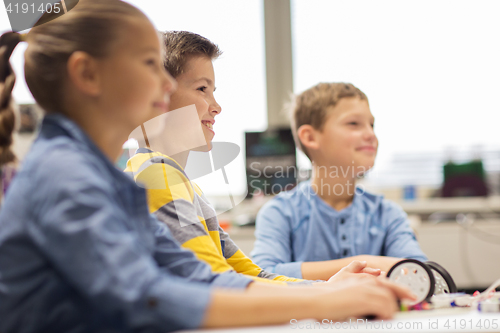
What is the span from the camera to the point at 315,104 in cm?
142

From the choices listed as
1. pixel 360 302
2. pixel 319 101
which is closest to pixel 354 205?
pixel 319 101

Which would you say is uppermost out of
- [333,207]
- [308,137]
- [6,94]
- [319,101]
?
[6,94]

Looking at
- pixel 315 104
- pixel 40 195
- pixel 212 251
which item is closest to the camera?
pixel 40 195

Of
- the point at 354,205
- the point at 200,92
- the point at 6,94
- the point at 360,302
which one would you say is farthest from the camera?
the point at 354,205

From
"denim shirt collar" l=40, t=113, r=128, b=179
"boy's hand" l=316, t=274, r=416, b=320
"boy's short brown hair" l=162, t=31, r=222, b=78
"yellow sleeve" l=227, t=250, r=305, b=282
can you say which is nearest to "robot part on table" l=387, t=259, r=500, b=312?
"boy's hand" l=316, t=274, r=416, b=320

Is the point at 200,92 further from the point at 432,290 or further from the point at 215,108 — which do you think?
the point at 432,290

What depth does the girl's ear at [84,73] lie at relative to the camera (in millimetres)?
507

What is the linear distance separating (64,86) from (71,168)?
0.14 m

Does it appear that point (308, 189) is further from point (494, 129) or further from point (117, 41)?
point (494, 129)

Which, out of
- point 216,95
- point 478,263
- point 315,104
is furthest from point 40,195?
point 478,263

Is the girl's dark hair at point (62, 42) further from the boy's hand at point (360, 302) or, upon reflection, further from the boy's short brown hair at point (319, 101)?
the boy's short brown hair at point (319, 101)

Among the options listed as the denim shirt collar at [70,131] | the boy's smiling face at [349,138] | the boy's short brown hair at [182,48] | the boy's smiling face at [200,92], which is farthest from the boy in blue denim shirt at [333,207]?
the denim shirt collar at [70,131]

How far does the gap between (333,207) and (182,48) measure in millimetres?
700

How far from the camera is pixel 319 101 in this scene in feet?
4.63
